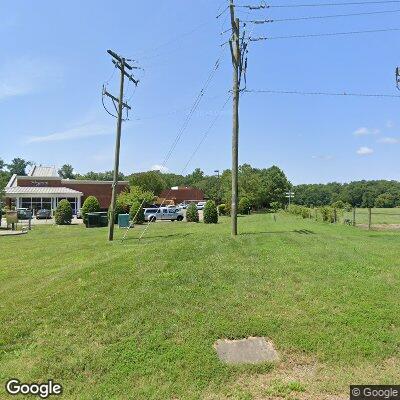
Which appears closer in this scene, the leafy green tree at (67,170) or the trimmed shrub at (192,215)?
the trimmed shrub at (192,215)

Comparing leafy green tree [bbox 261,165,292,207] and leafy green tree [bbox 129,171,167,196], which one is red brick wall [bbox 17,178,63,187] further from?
leafy green tree [bbox 261,165,292,207]

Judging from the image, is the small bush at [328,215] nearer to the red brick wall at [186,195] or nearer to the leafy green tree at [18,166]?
the red brick wall at [186,195]

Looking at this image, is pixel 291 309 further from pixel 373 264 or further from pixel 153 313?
pixel 373 264

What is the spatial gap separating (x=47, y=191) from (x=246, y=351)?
158 feet

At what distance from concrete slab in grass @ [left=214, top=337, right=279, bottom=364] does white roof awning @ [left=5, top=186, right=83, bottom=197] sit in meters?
46.4

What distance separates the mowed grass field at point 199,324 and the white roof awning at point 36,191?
41.4 m

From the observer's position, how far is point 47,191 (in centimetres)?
4962

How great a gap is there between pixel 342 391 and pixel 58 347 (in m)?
3.60

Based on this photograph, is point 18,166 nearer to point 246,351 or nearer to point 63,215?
point 63,215

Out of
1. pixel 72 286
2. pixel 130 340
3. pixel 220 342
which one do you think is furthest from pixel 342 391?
pixel 72 286

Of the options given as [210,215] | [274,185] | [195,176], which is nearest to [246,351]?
[210,215]

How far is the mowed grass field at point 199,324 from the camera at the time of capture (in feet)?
16.0

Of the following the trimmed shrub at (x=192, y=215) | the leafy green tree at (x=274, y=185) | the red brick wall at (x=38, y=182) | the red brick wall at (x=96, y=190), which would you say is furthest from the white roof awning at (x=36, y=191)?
the leafy green tree at (x=274, y=185)

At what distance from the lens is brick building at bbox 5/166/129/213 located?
48375mm
